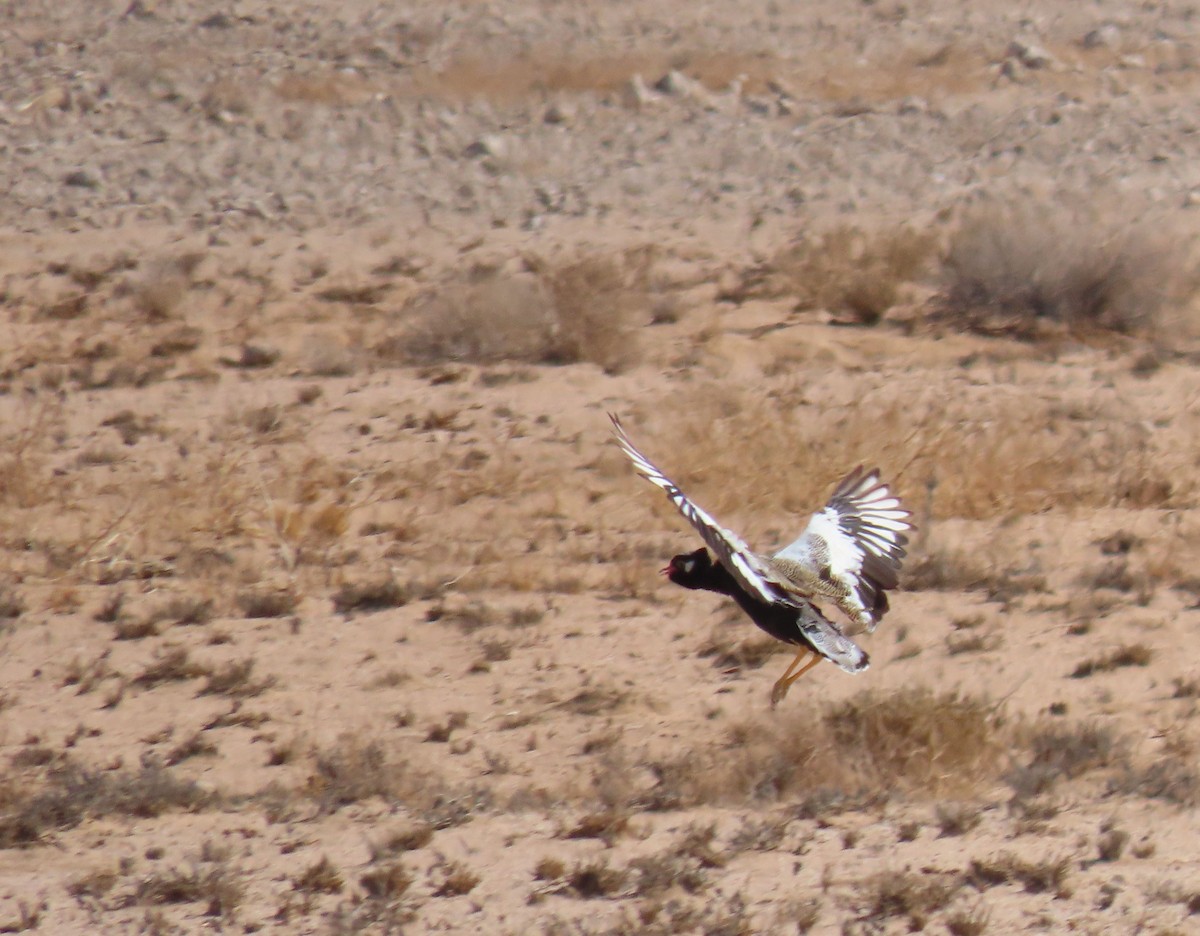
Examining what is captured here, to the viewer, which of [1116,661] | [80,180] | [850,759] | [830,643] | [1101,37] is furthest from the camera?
[1101,37]

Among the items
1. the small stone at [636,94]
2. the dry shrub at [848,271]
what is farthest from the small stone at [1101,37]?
the dry shrub at [848,271]

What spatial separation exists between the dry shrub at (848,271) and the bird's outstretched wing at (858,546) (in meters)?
5.42

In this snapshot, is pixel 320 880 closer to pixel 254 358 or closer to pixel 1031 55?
pixel 254 358

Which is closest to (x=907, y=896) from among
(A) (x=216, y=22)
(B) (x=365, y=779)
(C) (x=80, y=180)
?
(B) (x=365, y=779)

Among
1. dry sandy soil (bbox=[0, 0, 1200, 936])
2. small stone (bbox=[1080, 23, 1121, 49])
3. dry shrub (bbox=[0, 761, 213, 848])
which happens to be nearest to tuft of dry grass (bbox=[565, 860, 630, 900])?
dry sandy soil (bbox=[0, 0, 1200, 936])

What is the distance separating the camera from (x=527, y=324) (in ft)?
41.6

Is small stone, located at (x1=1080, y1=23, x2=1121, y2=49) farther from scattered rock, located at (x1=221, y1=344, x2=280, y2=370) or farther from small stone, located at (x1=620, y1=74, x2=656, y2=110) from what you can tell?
scattered rock, located at (x1=221, y1=344, x2=280, y2=370)

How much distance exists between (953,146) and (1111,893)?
11134 mm

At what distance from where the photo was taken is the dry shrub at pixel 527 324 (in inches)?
488

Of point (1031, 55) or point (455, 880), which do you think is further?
point (1031, 55)

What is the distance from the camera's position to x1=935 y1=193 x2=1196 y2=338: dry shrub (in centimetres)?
1255

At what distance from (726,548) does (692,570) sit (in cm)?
94

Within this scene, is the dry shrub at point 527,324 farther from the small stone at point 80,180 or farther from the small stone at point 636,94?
the small stone at point 80,180

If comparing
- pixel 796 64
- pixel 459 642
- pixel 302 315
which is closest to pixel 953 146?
pixel 796 64
